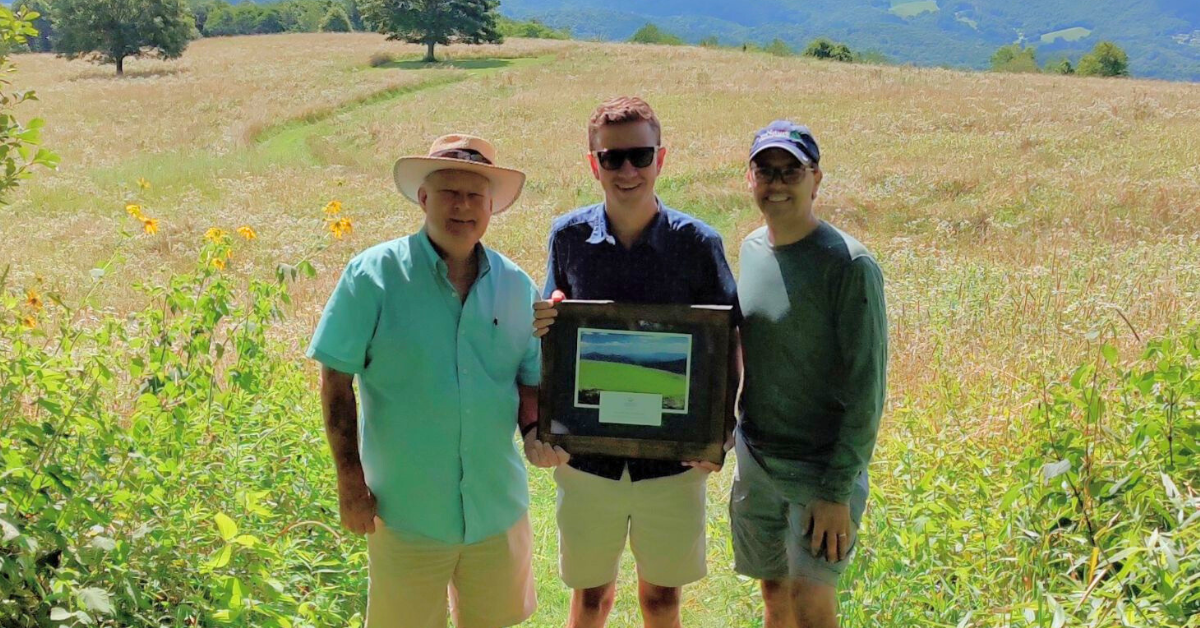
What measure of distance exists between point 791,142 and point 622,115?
0.55 meters

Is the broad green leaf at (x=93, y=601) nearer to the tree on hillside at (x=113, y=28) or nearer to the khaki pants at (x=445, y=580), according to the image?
the khaki pants at (x=445, y=580)

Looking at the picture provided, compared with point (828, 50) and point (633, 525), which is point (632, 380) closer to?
point (633, 525)

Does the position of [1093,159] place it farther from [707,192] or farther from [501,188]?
[501,188]

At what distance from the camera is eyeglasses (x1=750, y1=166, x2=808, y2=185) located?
264 cm

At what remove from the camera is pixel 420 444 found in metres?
2.68

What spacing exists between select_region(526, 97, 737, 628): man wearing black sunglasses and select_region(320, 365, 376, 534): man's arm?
547mm

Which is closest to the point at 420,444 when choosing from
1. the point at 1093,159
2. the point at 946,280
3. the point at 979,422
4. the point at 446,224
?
the point at 446,224

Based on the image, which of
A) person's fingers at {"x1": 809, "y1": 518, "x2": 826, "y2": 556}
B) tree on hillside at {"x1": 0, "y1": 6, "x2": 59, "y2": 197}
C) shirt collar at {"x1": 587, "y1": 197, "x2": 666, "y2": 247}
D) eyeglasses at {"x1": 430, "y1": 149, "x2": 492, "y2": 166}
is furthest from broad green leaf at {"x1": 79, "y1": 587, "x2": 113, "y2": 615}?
person's fingers at {"x1": 809, "y1": 518, "x2": 826, "y2": 556}

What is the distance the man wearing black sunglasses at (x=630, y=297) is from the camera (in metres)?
2.79

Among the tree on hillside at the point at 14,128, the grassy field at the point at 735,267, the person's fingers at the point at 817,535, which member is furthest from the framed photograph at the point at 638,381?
the tree on hillside at the point at 14,128

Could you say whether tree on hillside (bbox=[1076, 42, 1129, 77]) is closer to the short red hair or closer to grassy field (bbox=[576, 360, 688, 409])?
the short red hair

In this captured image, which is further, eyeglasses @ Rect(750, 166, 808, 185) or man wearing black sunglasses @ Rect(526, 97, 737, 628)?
man wearing black sunglasses @ Rect(526, 97, 737, 628)

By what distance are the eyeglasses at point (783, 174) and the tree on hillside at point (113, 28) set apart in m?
56.2

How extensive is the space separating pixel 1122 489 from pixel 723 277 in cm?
155
